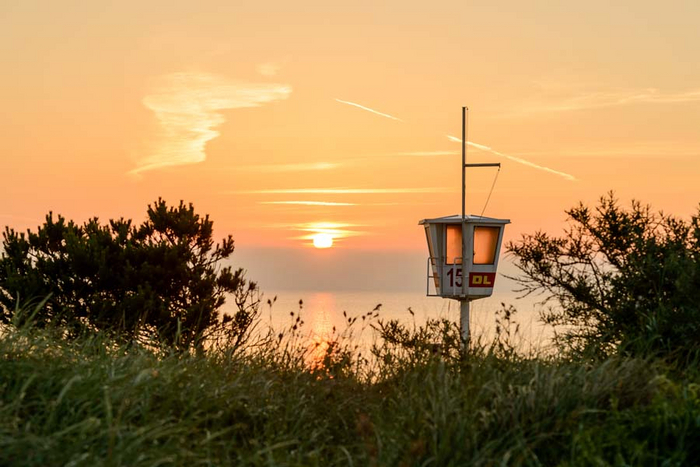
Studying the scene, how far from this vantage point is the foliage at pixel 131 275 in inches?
600

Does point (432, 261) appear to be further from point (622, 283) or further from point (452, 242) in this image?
point (622, 283)

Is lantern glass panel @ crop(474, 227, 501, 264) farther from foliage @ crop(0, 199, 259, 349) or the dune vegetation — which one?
foliage @ crop(0, 199, 259, 349)

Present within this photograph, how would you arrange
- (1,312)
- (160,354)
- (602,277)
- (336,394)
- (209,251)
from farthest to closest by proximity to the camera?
1. (209,251)
2. (1,312)
3. (602,277)
4. (160,354)
5. (336,394)

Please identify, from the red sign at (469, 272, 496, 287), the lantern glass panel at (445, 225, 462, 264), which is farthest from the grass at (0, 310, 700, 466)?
the lantern glass panel at (445, 225, 462, 264)

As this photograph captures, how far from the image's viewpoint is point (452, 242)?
12359 mm

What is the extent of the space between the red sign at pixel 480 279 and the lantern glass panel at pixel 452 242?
0.42m

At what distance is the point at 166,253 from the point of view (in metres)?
15.8

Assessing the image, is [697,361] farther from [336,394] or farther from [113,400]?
[113,400]

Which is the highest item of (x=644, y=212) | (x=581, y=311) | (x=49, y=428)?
(x=644, y=212)

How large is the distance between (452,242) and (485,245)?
0.52m

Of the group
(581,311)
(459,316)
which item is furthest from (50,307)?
(581,311)

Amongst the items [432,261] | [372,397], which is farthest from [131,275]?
[372,397]

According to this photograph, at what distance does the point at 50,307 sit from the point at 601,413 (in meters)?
12.7

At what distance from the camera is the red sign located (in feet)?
40.0
